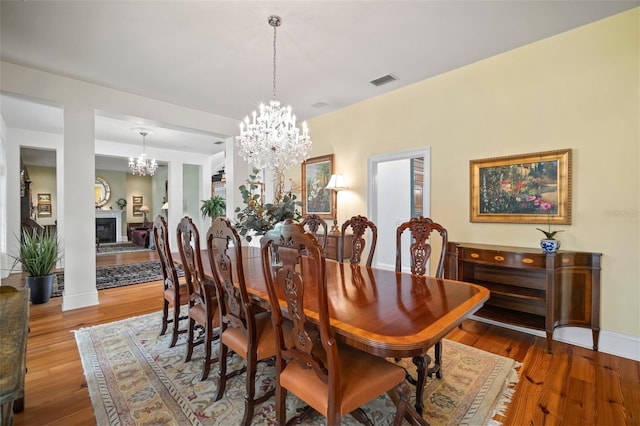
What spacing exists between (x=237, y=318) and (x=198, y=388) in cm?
70

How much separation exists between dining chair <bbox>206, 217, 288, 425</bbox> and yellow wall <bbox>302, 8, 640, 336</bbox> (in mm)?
2641

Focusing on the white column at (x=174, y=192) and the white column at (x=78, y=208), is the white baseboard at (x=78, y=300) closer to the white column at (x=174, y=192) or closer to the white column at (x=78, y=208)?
the white column at (x=78, y=208)

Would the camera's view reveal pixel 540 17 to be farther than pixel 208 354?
Yes

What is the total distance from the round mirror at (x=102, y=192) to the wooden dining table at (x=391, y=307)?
1112cm

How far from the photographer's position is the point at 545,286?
2562mm

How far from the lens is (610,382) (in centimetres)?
200

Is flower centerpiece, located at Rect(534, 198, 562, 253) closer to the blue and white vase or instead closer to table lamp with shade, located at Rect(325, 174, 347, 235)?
the blue and white vase

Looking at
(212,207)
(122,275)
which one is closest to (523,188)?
(122,275)

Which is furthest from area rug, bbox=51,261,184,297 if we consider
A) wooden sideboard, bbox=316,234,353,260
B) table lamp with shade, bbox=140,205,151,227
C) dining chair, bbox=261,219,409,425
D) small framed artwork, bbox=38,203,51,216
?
small framed artwork, bbox=38,203,51,216

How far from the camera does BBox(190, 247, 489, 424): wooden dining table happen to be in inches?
41.4

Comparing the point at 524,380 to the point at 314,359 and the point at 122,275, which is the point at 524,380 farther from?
the point at 122,275

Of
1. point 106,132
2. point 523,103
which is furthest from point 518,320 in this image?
point 106,132

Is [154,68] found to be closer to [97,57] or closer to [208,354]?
[97,57]

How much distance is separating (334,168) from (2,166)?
19.2 ft
